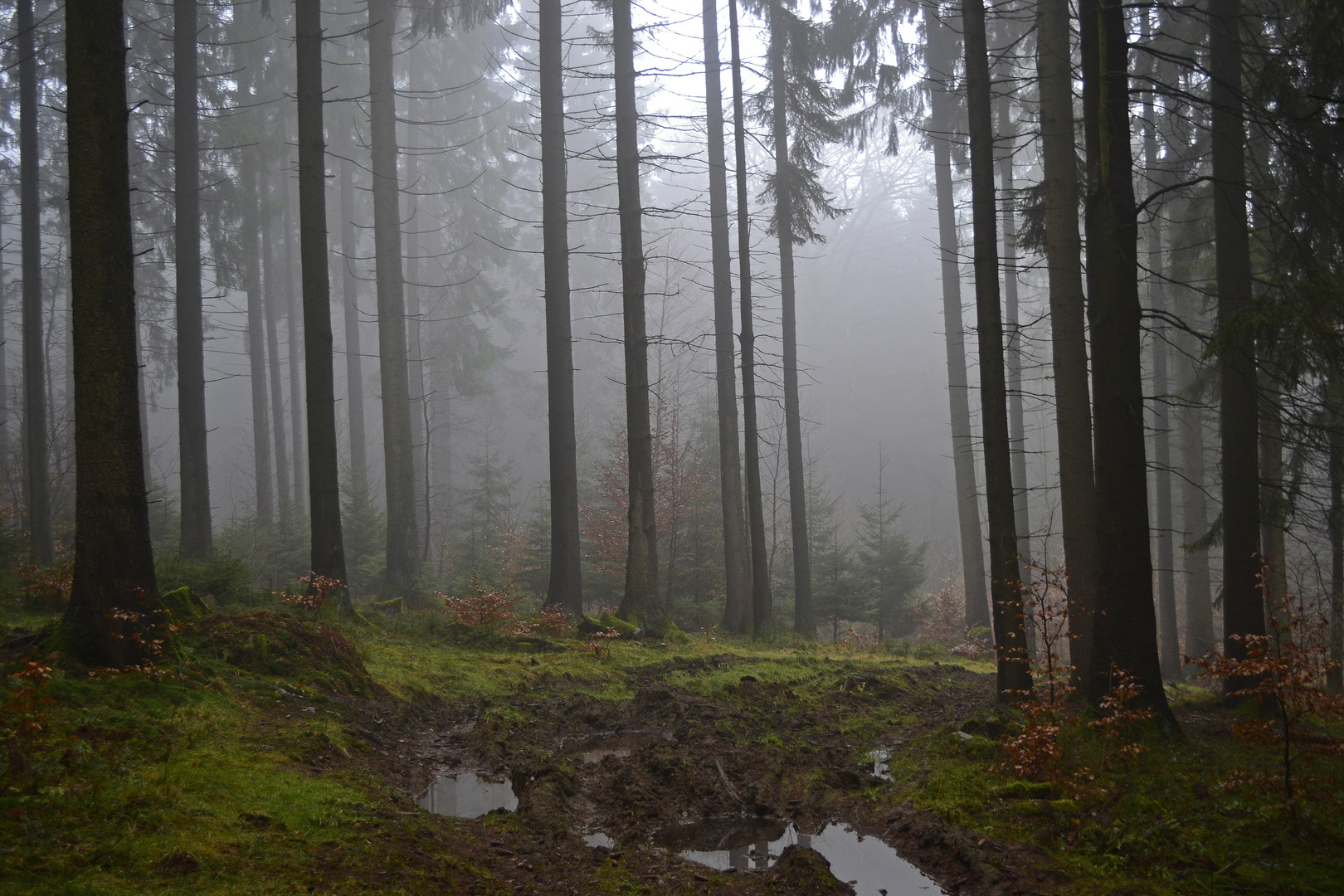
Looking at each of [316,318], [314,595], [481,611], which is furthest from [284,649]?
[316,318]

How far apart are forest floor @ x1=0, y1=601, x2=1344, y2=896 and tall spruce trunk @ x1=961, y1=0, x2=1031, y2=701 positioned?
0.72m

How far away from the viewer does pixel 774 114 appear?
17.4 metres

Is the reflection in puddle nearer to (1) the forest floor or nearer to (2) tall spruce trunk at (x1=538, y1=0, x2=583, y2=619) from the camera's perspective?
(1) the forest floor

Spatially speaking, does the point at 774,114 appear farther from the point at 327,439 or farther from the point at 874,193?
the point at 874,193

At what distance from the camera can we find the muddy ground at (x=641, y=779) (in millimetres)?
4117

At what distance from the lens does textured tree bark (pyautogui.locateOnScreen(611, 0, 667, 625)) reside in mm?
12258

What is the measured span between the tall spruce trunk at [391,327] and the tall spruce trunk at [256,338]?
779 centimetres

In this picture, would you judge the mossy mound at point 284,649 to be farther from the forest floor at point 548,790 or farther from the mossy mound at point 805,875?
the mossy mound at point 805,875

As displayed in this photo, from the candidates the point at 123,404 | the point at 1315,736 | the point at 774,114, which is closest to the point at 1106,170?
the point at 1315,736

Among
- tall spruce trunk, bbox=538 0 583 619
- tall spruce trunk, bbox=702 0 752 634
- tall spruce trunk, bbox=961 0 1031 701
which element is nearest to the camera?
tall spruce trunk, bbox=961 0 1031 701

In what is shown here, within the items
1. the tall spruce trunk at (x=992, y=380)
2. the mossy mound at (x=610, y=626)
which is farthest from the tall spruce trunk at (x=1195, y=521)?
the mossy mound at (x=610, y=626)

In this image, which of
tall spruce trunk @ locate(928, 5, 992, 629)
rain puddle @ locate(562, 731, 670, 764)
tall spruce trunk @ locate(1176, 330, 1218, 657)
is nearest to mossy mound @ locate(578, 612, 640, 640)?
rain puddle @ locate(562, 731, 670, 764)

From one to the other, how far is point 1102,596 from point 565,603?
8.54m

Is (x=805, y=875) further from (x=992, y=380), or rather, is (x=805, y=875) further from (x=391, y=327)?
(x=391, y=327)
